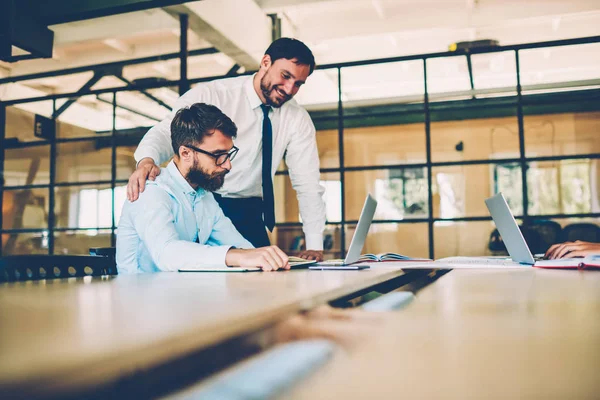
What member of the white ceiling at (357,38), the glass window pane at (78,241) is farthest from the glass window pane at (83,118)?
the glass window pane at (78,241)

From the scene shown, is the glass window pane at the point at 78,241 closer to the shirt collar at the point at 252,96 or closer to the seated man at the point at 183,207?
the shirt collar at the point at 252,96

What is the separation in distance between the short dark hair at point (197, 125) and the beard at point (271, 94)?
443 millimetres

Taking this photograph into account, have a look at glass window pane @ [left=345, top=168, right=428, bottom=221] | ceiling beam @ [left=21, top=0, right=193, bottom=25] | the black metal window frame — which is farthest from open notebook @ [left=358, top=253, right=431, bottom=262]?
glass window pane @ [left=345, top=168, right=428, bottom=221]

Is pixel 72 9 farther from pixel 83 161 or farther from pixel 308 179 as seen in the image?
pixel 308 179

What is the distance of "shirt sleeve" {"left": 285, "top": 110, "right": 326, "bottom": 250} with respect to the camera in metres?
2.58

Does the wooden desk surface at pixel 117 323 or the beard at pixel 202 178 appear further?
the beard at pixel 202 178

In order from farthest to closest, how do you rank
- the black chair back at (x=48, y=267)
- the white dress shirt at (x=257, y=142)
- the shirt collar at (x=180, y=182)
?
1. the white dress shirt at (x=257, y=142)
2. the shirt collar at (x=180, y=182)
3. the black chair back at (x=48, y=267)

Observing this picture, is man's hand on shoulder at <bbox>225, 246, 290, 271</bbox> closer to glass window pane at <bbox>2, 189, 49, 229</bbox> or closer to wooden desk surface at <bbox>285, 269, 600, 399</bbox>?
wooden desk surface at <bbox>285, 269, 600, 399</bbox>

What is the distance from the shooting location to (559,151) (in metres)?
6.21

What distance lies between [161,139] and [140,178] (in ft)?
1.57

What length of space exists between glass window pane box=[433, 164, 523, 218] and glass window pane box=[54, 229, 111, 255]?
397 cm

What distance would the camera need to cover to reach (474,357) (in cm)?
37

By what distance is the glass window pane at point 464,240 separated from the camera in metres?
6.56

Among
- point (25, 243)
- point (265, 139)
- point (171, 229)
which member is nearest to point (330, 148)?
point (265, 139)
